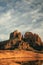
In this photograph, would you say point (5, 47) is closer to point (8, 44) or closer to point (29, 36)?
point (8, 44)

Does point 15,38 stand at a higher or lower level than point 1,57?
higher

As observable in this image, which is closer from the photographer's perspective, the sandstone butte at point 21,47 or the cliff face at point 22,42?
the sandstone butte at point 21,47

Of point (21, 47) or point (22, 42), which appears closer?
point (21, 47)

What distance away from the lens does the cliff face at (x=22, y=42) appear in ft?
269

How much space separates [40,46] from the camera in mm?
94500

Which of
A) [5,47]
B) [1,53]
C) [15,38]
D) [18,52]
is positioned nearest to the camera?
[1,53]

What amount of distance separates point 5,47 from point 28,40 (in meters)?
16.9

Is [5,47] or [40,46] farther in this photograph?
[40,46]

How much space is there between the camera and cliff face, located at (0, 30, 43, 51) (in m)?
81.9

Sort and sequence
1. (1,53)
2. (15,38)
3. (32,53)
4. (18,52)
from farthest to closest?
(15,38) → (32,53) → (18,52) → (1,53)

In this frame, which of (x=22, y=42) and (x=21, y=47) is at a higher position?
(x=22, y=42)

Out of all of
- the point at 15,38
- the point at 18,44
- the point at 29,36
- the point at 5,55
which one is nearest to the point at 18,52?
the point at 5,55

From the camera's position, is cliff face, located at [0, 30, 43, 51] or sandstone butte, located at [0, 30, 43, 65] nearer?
sandstone butte, located at [0, 30, 43, 65]

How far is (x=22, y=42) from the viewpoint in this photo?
273 feet
